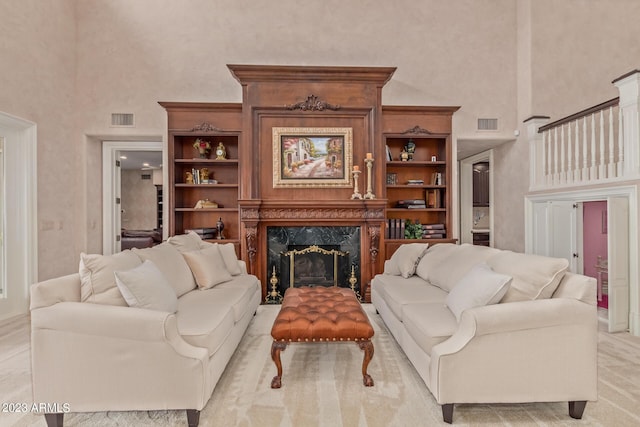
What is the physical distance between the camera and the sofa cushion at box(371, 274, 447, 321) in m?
2.75

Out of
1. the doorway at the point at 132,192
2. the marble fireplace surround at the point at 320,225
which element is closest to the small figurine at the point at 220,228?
the marble fireplace surround at the point at 320,225

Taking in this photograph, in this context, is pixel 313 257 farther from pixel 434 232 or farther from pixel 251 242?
pixel 434 232

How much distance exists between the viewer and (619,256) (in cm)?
351

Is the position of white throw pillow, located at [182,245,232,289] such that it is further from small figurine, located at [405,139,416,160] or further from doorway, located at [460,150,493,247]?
doorway, located at [460,150,493,247]

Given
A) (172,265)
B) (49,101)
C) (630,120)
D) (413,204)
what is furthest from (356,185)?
(49,101)

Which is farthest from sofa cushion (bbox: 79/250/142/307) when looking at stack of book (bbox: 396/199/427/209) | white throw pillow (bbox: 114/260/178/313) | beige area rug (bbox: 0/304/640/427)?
stack of book (bbox: 396/199/427/209)

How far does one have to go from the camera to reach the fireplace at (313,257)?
193 inches

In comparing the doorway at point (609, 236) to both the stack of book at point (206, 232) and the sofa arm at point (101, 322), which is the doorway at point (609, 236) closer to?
the sofa arm at point (101, 322)

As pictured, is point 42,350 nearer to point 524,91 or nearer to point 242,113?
point 242,113

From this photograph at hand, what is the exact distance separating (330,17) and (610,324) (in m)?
5.19

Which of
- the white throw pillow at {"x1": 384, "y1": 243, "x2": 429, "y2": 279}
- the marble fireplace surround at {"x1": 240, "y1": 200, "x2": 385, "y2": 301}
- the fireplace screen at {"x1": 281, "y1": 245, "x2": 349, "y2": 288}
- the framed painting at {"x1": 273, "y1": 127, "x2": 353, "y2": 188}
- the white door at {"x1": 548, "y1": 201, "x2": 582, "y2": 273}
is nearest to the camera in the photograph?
the white throw pillow at {"x1": 384, "y1": 243, "x2": 429, "y2": 279}

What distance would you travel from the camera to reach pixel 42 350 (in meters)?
1.82

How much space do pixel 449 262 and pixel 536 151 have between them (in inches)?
114

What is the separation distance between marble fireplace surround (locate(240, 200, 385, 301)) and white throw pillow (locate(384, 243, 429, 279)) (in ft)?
2.80
